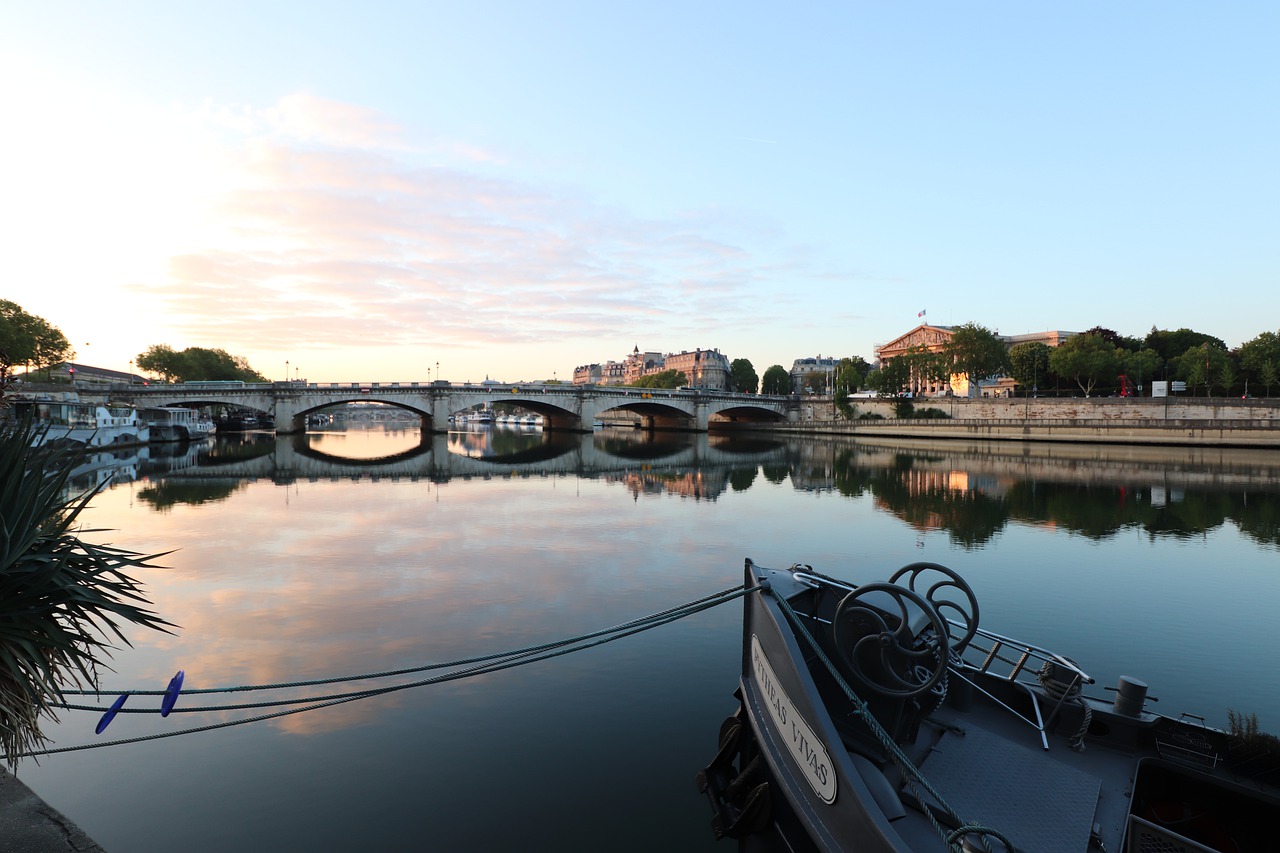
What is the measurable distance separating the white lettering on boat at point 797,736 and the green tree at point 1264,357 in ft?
277

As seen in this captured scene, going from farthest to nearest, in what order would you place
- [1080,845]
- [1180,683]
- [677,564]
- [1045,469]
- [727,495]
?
[1045,469] < [727,495] < [677,564] < [1180,683] < [1080,845]

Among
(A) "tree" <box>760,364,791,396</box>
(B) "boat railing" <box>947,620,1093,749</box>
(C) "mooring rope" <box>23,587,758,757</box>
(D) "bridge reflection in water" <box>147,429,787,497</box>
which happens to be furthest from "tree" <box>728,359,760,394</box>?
(C) "mooring rope" <box>23,587,758,757</box>

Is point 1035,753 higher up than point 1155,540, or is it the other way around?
point 1035,753

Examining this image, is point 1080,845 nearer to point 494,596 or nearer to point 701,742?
point 701,742

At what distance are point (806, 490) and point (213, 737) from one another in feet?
94.2

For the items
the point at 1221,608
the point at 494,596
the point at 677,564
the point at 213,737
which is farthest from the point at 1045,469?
the point at 213,737

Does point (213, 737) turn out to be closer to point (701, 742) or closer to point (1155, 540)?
point (701, 742)

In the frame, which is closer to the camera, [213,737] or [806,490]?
[213,737]

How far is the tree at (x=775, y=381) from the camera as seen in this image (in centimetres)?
14362

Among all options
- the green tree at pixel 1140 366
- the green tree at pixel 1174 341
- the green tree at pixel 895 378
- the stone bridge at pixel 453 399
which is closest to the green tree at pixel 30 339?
the stone bridge at pixel 453 399

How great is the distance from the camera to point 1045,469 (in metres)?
42.0

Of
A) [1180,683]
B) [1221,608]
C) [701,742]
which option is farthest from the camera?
[1221,608]

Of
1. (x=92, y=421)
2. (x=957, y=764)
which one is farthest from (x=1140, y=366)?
(x=92, y=421)

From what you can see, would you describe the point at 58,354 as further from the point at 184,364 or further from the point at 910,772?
the point at 910,772
